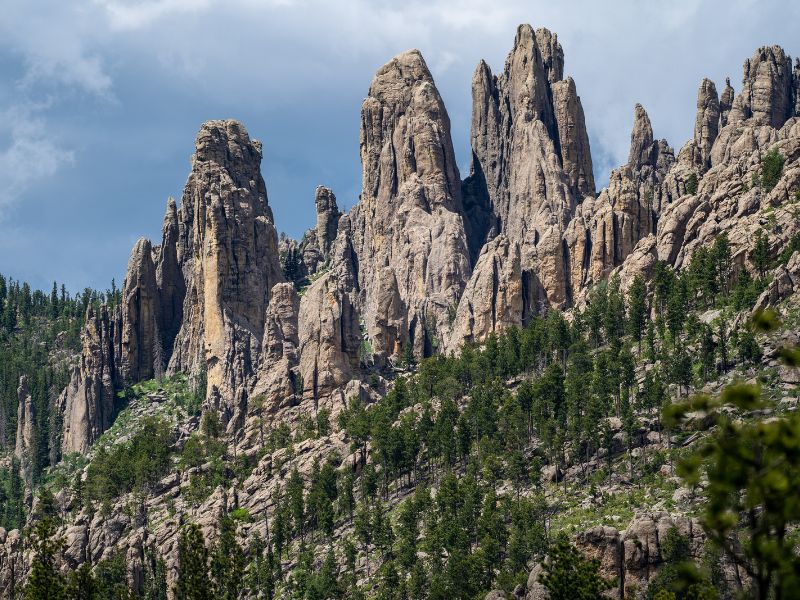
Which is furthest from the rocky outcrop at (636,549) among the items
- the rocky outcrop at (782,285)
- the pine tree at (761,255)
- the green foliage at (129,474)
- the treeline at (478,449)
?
the green foliage at (129,474)

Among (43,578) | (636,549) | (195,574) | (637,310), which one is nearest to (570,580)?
(636,549)

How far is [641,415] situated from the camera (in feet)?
478

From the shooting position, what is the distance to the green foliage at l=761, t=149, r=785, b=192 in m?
186

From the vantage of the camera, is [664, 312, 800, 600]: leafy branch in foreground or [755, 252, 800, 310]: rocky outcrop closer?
[664, 312, 800, 600]: leafy branch in foreground

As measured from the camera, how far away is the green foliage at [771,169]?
186m

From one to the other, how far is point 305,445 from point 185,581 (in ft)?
294

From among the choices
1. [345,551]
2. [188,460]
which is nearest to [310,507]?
[345,551]

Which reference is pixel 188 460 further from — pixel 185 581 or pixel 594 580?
pixel 594 580

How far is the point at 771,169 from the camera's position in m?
188

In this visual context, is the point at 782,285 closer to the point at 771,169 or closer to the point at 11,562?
the point at 771,169

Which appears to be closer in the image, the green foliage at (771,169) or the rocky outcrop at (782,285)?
the rocky outcrop at (782,285)

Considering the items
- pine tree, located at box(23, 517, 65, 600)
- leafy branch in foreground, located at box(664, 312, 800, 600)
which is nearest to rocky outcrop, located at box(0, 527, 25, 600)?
pine tree, located at box(23, 517, 65, 600)

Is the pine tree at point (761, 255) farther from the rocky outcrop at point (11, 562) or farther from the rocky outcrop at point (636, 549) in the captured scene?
the rocky outcrop at point (11, 562)

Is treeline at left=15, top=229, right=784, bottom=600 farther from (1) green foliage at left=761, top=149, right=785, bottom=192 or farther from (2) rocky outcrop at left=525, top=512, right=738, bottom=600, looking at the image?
(1) green foliage at left=761, top=149, right=785, bottom=192
